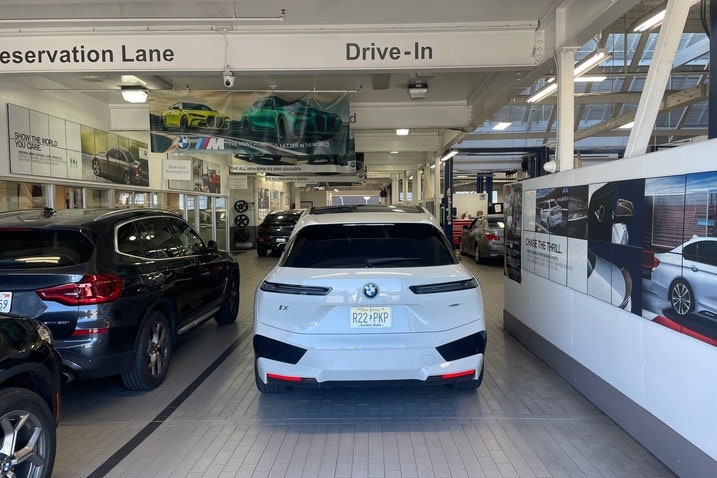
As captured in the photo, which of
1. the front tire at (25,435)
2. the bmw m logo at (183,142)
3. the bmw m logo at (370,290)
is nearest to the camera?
the front tire at (25,435)

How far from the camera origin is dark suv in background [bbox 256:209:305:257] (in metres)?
17.2

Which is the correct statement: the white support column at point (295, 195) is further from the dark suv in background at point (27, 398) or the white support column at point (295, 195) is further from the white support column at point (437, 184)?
the dark suv in background at point (27, 398)

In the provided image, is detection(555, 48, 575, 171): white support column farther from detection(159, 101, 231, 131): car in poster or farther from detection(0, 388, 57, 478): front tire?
detection(159, 101, 231, 131): car in poster

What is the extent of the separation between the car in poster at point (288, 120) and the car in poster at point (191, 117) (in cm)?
43

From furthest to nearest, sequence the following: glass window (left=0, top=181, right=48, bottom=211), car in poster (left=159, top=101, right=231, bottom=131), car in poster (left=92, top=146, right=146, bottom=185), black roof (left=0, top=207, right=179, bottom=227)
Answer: car in poster (left=92, top=146, right=146, bottom=185) < car in poster (left=159, top=101, right=231, bottom=131) < glass window (left=0, top=181, right=48, bottom=211) < black roof (left=0, top=207, right=179, bottom=227)

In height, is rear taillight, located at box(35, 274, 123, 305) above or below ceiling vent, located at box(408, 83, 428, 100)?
below

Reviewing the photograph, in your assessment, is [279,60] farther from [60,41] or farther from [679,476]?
[679,476]

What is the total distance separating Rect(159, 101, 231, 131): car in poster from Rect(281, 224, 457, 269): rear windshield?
5.25 m

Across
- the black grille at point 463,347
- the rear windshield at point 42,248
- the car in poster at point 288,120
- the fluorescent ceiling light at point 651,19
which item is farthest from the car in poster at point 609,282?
the car in poster at point 288,120

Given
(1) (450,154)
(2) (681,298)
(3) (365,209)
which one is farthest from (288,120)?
(1) (450,154)

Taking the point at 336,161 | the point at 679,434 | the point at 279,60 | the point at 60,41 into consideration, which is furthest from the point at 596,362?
the point at 336,161

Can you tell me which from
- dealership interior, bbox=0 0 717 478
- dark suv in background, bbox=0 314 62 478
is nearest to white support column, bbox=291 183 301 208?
dealership interior, bbox=0 0 717 478

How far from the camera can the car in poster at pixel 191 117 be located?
8461mm

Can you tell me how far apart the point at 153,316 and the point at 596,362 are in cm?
392
